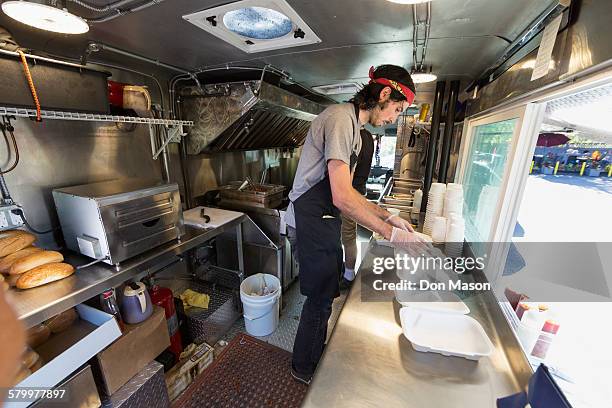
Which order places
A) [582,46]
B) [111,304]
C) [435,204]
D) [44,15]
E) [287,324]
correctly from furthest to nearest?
[287,324] → [435,204] → [111,304] → [44,15] → [582,46]

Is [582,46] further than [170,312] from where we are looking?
No

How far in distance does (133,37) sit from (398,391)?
7.22 feet

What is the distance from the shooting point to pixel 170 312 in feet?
6.12

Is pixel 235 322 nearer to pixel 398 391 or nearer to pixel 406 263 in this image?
pixel 406 263

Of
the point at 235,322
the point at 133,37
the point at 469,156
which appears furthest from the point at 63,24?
the point at 469,156

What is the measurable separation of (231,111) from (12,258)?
1807 mm

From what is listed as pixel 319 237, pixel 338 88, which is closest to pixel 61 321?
pixel 319 237

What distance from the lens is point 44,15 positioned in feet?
2.88

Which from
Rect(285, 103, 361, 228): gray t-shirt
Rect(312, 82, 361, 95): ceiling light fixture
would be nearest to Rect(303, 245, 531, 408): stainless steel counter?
Rect(285, 103, 361, 228): gray t-shirt

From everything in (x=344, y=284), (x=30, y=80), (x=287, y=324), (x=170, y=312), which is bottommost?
(x=287, y=324)

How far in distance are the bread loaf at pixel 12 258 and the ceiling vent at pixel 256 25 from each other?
1477mm

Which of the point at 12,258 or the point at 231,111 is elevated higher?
the point at 231,111

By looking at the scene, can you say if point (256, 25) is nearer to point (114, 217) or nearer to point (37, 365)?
point (114, 217)

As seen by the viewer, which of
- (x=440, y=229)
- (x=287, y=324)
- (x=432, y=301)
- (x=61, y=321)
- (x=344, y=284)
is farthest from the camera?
(x=344, y=284)
